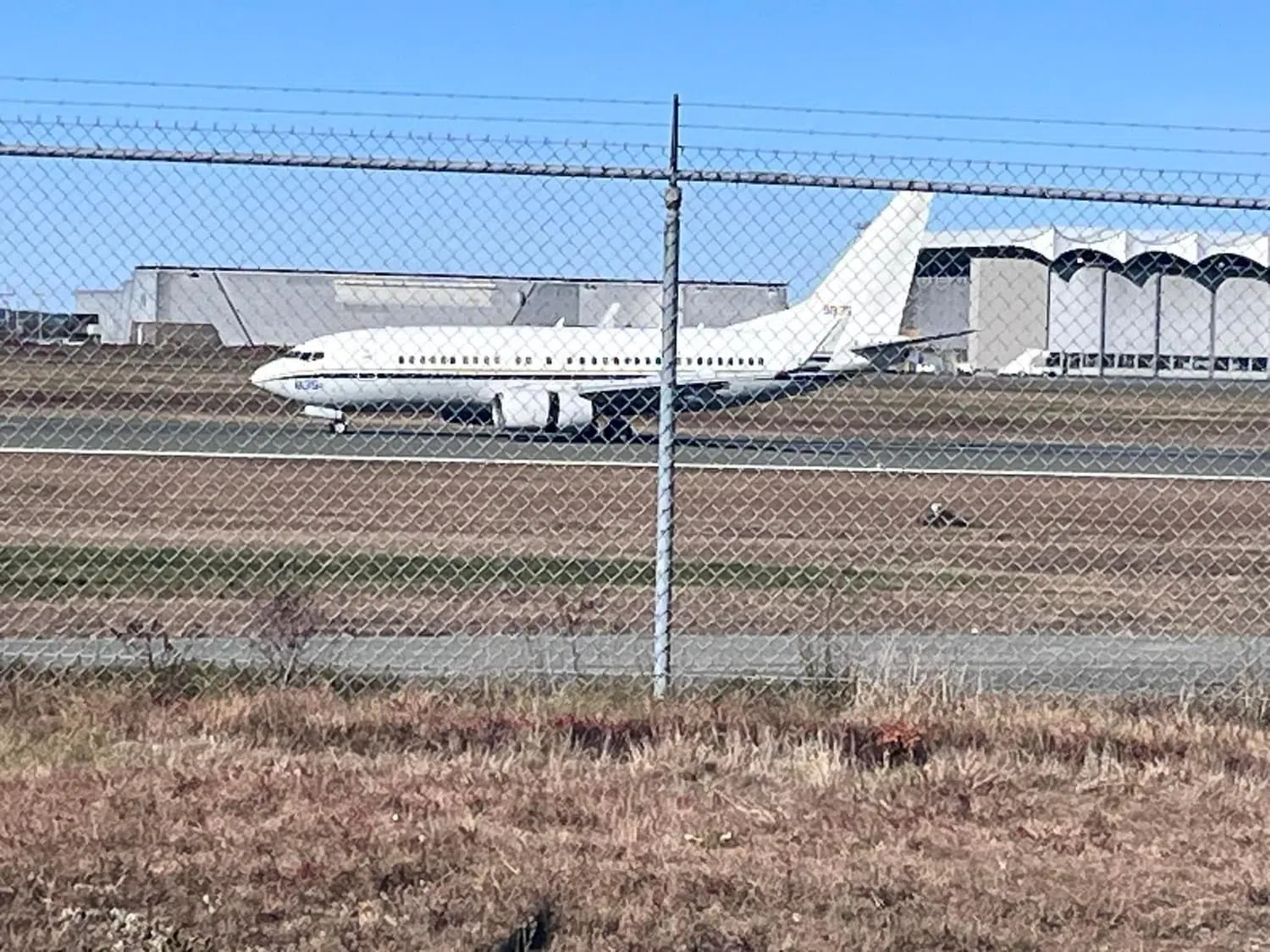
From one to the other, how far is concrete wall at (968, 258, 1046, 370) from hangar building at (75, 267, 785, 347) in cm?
278

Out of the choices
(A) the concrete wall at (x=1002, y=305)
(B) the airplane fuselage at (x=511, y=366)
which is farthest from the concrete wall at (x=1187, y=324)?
(B) the airplane fuselage at (x=511, y=366)

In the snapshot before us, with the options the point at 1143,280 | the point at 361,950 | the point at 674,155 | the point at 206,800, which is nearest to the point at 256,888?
the point at 361,950

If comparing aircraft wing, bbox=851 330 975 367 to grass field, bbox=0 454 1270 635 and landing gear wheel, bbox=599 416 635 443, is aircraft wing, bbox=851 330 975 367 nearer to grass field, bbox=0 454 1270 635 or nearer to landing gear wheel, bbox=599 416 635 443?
grass field, bbox=0 454 1270 635

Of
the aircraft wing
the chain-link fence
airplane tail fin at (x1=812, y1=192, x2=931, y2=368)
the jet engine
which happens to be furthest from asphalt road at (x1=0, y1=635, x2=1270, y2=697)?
the jet engine

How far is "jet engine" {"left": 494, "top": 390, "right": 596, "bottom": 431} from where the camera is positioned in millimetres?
30047

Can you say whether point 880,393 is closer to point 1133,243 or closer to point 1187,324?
point 1187,324

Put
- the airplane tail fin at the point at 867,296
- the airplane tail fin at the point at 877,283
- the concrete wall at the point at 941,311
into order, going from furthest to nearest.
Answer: the concrete wall at the point at 941,311 < the airplane tail fin at the point at 867,296 < the airplane tail fin at the point at 877,283

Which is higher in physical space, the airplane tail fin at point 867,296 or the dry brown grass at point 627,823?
the airplane tail fin at point 867,296

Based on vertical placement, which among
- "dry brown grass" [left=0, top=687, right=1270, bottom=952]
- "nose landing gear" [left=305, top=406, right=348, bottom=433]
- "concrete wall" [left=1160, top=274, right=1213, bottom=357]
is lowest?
"dry brown grass" [left=0, top=687, right=1270, bottom=952]

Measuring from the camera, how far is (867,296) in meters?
27.1

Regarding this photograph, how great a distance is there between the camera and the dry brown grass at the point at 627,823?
4.93m

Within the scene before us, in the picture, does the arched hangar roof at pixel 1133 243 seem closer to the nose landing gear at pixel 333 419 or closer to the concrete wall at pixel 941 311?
the nose landing gear at pixel 333 419

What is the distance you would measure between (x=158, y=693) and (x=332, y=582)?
4.93m

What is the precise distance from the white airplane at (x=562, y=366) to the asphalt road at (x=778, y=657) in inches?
701
